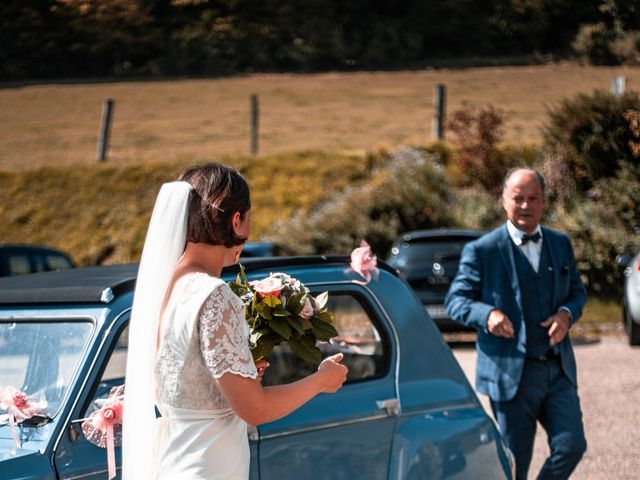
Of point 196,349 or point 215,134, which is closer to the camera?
point 196,349

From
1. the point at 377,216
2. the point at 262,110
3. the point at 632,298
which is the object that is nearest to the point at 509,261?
the point at 632,298

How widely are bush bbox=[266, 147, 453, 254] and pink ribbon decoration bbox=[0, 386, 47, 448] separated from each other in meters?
15.0

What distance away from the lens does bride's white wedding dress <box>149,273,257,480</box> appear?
3033mm

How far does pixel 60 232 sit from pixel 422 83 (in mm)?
16045

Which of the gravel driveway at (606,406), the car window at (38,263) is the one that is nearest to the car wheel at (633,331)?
the gravel driveway at (606,406)

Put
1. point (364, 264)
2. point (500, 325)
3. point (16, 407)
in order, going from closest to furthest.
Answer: point (16, 407)
point (364, 264)
point (500, 325)

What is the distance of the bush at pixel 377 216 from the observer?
19.2 m

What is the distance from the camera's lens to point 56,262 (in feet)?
51.9

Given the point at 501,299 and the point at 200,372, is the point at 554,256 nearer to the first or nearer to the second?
the point at 501,299

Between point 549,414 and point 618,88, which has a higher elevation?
point 618,88

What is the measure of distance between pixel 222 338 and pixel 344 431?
5.44 ft

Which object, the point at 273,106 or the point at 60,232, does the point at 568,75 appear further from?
the point at 60,232

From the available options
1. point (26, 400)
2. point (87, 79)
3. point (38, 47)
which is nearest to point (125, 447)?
point (26, 400)

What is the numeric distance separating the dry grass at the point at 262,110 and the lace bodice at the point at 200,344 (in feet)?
70.9
